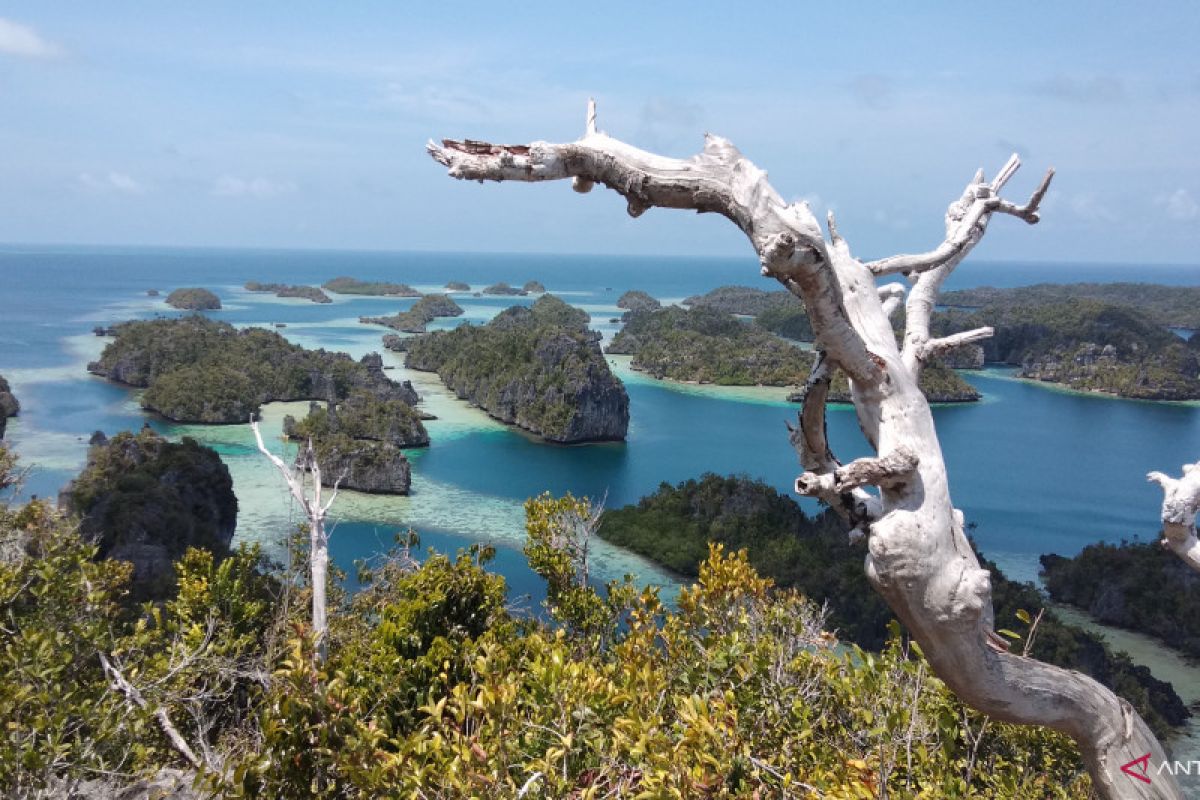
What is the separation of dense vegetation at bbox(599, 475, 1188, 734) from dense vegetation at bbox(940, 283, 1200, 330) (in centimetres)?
8226

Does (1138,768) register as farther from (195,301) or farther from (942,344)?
(195,301)

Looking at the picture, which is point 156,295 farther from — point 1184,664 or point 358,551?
point 1184,664

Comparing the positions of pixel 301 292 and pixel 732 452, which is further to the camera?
pixel 301 292

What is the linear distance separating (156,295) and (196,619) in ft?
370

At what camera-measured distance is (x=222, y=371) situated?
139 feet

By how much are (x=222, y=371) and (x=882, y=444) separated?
44.9m

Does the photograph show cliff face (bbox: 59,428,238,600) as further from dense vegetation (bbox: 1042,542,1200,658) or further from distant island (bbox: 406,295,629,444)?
dense vegetation (bbox: 1042,542,1200,658)

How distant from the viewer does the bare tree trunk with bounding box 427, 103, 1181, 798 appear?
83.7 inches

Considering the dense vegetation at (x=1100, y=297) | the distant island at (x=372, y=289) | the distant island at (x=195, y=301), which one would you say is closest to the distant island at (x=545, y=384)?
the distant island at (x=195, y=301)

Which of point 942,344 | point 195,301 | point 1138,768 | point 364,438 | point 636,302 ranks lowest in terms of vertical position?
point 364,438

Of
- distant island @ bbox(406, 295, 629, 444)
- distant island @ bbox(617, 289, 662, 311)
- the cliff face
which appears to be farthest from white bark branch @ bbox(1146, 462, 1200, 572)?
distant island @ bbox(617, 289, 662, 311)

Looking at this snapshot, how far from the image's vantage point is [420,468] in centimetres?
3412

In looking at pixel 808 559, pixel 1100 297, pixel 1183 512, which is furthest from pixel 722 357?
pixel 1100 297

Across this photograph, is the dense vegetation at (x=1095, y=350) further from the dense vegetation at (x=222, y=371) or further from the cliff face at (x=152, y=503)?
the cliff face at (x=152, y=503)
